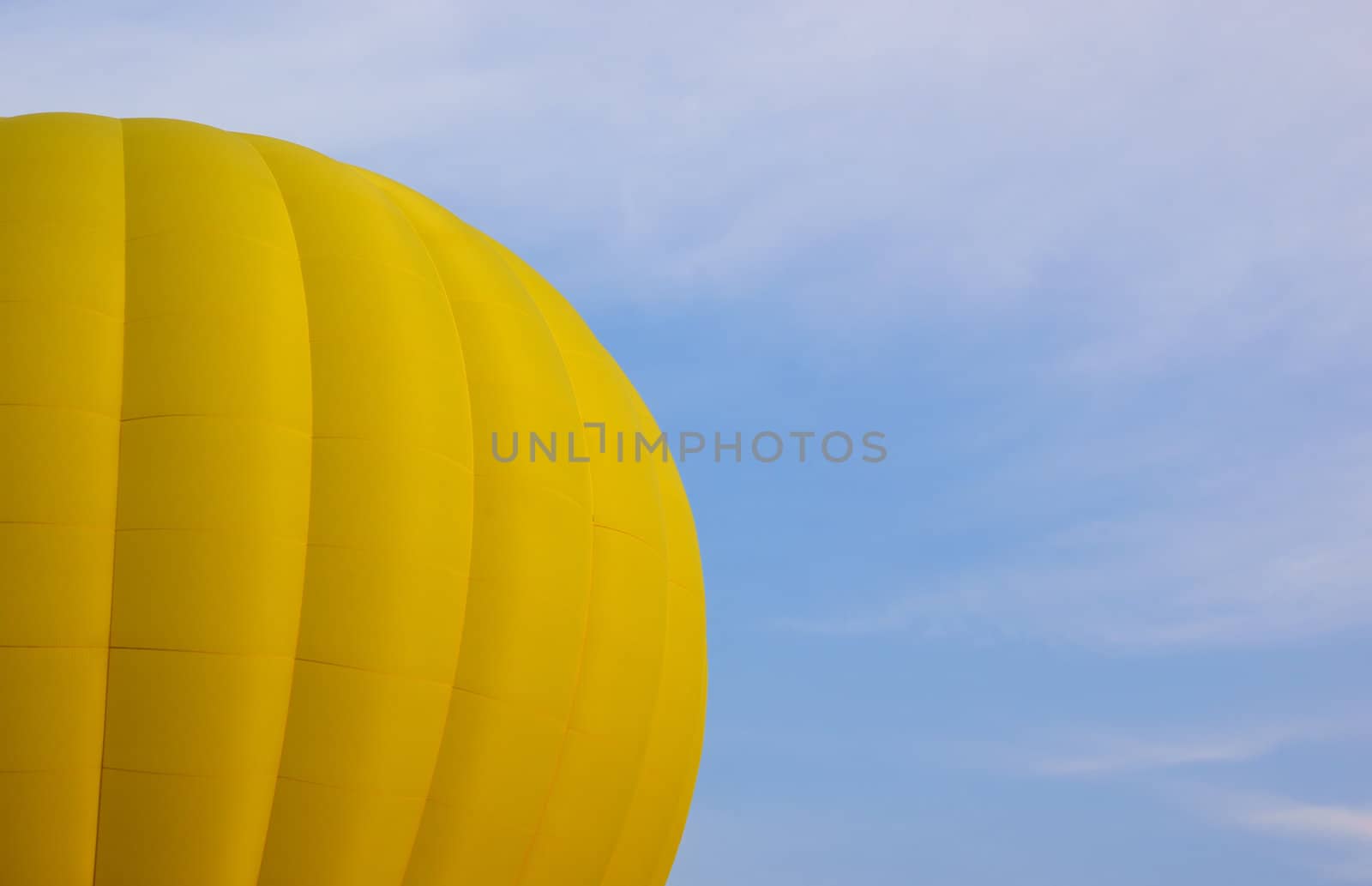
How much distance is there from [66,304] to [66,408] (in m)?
0.57

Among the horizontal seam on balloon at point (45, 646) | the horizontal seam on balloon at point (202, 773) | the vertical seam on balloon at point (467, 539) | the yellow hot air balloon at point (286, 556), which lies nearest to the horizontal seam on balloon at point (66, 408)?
the yellow hot air balloon at point (286, 556)

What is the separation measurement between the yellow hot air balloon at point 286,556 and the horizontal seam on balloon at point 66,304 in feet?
0.04

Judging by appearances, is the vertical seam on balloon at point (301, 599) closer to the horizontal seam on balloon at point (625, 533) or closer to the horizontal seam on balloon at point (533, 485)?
the horizontal seam on balloon at point (533, 485)

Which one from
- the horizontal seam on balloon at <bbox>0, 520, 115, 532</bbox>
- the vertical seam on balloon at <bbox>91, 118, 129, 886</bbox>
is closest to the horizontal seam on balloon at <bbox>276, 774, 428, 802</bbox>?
the vertical seam on balloon at <bbox>91, 118, 129, 886</bbox>

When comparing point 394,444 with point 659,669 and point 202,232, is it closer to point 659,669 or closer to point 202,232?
point 202,232

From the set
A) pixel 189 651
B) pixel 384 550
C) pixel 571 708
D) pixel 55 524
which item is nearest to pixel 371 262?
pixel 384 550

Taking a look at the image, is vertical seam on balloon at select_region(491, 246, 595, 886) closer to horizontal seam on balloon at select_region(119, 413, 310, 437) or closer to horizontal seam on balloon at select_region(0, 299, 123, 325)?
horizontal seam on balloon at select_region(119, 413, 310, 437)

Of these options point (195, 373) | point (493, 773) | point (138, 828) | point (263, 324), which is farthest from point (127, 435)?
point (493, 773)

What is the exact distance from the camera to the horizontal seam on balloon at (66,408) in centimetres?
625

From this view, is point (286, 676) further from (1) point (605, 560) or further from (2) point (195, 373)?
(1) point (605, 560)

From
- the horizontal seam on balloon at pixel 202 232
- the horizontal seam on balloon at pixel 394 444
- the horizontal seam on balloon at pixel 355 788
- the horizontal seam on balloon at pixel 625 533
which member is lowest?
the horizontal seam on balloon at pixel 355 788

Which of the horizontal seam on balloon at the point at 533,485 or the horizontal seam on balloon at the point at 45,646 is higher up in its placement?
the horizontal seam on balloon at the point at 533,485

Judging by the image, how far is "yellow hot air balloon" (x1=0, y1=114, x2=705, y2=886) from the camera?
6.09 metres

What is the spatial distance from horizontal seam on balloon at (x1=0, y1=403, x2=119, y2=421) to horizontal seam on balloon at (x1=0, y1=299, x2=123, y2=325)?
504mm
